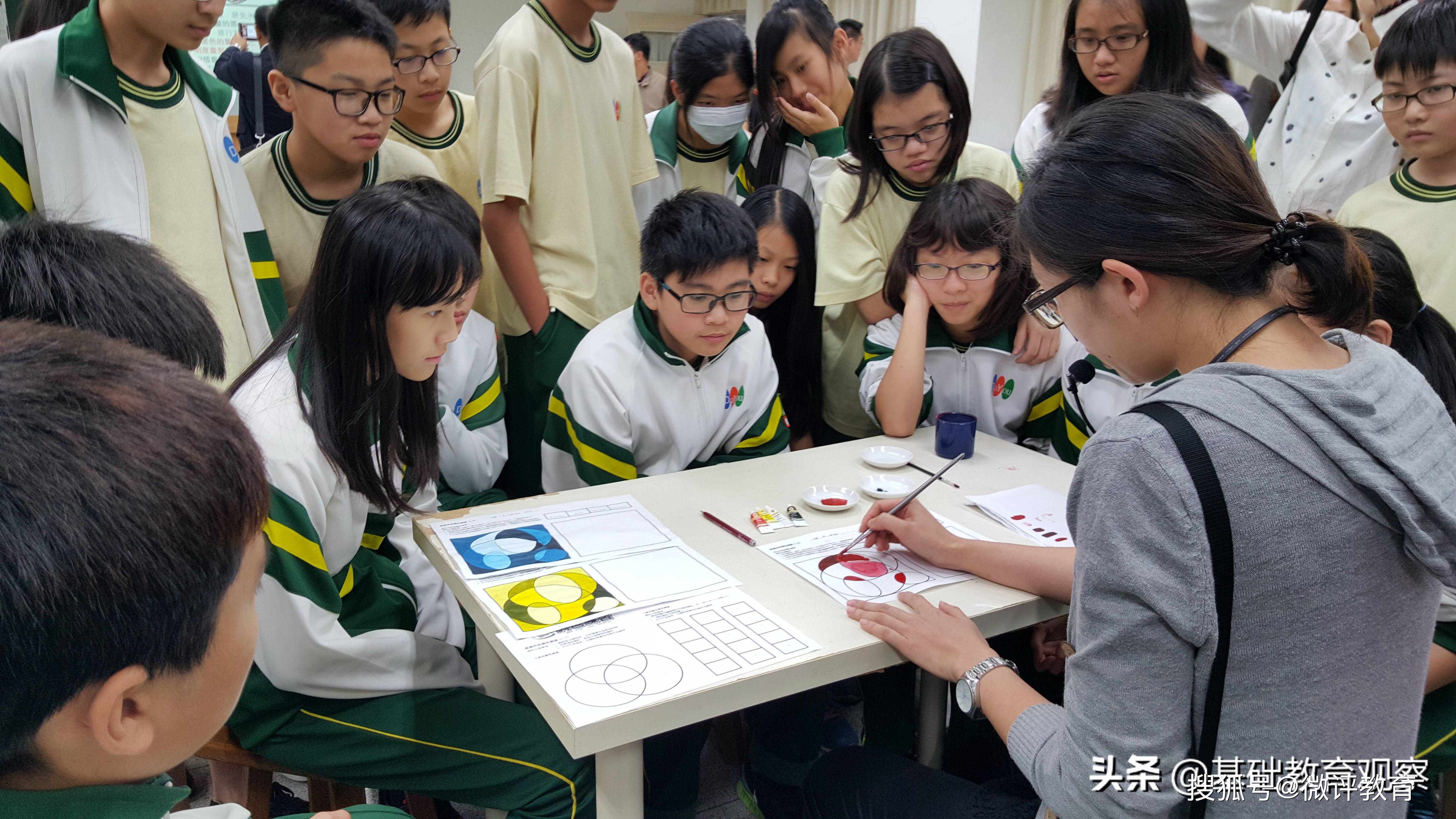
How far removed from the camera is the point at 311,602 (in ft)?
3.92

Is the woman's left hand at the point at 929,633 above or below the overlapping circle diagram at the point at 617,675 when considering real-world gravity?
below

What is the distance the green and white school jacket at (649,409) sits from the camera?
180 cm

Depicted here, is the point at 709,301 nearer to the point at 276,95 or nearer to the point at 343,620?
the point at 343,620

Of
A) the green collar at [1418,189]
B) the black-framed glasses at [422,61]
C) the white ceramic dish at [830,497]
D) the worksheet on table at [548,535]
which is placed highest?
the black-framed glasses at [422,61]

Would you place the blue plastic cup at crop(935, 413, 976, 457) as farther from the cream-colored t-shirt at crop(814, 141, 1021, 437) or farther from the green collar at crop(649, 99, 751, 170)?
the green collar at crop(649, 99, 751, 170)

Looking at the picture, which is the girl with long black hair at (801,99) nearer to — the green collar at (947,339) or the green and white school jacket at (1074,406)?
the green collar at (947,339)

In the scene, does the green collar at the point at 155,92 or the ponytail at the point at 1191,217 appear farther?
the green collar at the point at 155,92

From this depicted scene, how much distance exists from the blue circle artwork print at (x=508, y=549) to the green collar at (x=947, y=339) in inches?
39.1

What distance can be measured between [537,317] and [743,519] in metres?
0.93

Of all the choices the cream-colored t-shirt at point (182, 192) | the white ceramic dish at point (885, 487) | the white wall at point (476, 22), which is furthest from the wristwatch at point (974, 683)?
the white wall at point (476, 22)

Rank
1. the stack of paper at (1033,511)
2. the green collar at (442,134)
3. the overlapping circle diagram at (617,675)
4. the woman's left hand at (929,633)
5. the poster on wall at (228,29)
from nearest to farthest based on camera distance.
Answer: the overlapping circle diagram at (617,675) → the woman's left hand at (929,633) → the stack of paper at (1033,511) → the green collar at (442,134) → the poster on wall at (228,29)

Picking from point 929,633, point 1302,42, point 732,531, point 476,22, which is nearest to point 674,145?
point 732,531

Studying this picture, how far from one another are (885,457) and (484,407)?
877mm

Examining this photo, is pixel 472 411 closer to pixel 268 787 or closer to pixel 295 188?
pixel 295 188
